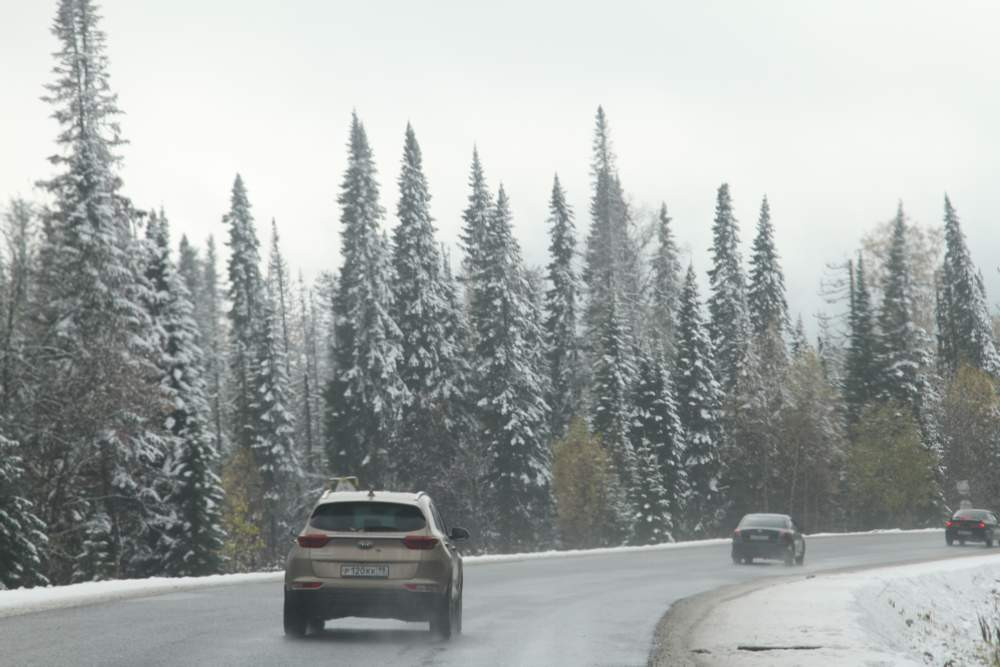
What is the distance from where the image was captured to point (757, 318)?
99.7 m

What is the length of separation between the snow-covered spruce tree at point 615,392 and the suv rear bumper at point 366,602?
63.2m

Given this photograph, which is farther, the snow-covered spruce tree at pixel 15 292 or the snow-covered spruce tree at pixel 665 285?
the snow-covered spruce tree at pixel 665 285

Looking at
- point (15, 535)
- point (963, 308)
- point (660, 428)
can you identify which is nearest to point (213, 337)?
point (660, 428)

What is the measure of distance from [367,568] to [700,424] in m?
73.1

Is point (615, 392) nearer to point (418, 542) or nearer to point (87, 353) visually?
point (87, 353)

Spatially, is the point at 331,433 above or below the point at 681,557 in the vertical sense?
above

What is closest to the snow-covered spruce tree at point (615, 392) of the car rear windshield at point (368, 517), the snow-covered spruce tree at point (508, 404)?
the snow-covered spruce tree at point (508, 404)

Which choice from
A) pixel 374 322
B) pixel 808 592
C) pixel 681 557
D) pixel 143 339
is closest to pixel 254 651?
pixel 808 592

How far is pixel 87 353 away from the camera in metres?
42.1

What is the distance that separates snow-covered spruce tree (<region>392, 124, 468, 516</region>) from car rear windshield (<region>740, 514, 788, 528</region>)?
1233 inches

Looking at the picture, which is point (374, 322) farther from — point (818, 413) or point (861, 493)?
point (861, 493)

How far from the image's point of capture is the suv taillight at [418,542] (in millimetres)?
Result: 14508

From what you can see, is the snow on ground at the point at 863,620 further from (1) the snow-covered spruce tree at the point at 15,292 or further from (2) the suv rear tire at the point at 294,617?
(1) the snow-covered spruce tree at the point at 15,292

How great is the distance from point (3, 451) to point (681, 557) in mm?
20785
